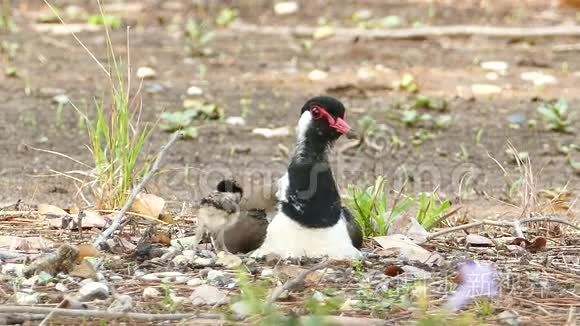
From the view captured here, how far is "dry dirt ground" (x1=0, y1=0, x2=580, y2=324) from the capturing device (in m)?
7.38

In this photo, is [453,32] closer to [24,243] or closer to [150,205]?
[150,205]

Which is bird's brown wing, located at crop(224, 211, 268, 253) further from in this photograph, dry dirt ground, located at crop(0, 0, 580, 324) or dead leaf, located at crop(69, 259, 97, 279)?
dry dirt ground, located at crop(0, 0, 580, 324)

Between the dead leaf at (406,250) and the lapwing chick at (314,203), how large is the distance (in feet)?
0.54

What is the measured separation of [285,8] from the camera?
1253 cm

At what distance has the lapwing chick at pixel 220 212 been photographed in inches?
191

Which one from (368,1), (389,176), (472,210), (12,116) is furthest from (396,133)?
(368,1)

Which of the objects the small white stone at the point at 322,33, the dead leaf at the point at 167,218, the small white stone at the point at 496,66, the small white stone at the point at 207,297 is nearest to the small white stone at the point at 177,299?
the small white stone at the point at 207,297

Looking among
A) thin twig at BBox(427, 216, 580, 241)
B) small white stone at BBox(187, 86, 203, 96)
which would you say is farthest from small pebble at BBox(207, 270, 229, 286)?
small white stone at BBox(187, 86, 203, 96)

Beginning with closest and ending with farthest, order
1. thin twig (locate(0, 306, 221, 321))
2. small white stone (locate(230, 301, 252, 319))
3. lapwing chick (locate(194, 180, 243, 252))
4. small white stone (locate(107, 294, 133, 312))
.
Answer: thin twig (locate(0, 306, 221, 321)), small white stone (locate(230, 301, 252, 319)), small white stone (locate(107, 294, 133, 312)), lapwing chick (locate(194, 180, 243, 252))

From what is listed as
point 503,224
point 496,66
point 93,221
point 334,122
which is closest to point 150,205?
point 93,221

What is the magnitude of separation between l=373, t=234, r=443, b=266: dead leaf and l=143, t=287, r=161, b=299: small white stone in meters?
1.07

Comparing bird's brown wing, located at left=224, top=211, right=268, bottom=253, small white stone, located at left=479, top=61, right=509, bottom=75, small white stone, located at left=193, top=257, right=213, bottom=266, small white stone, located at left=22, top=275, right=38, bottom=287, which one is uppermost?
small white stone, located at left=479, top=61, right=509, bottom=75

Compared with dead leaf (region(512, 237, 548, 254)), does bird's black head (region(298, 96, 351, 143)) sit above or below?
above

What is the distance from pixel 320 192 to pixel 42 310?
1.33 meters
